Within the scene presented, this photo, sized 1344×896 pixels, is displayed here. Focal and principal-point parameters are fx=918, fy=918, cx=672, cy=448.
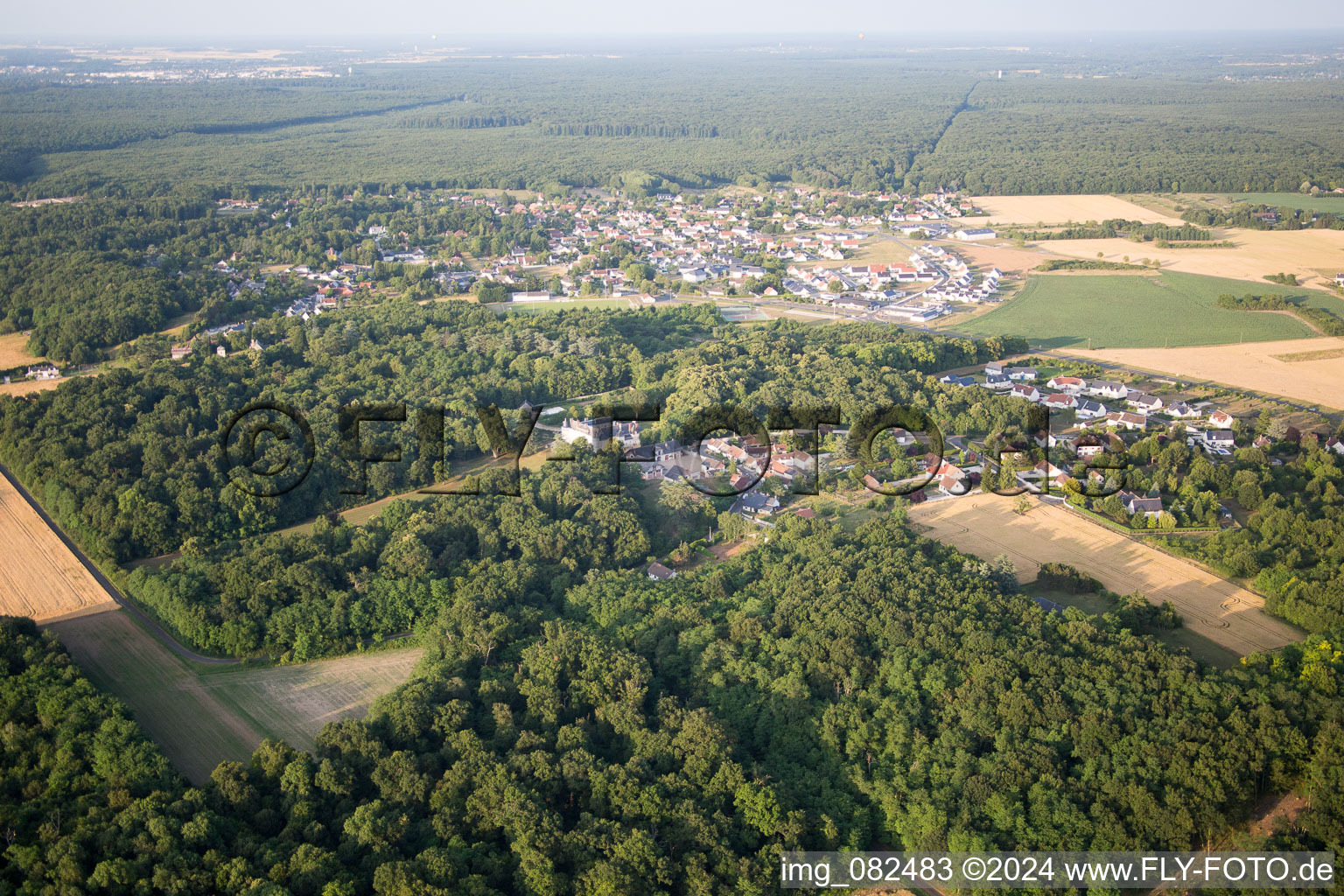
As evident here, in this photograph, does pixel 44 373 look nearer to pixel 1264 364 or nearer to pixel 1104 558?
pixel 1104 558

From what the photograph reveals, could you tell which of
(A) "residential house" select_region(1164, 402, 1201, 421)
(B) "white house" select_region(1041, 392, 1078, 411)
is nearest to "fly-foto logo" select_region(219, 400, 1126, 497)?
(B) "white house" select_region(1041, 392, 1078, 411)

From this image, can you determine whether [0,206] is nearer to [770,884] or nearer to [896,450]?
[896,450]

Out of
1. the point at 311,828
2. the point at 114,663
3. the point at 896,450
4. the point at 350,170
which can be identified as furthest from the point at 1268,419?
the point at 350,170

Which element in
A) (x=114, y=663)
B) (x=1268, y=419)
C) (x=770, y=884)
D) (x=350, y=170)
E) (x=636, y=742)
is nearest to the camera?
(x=770, y=884)

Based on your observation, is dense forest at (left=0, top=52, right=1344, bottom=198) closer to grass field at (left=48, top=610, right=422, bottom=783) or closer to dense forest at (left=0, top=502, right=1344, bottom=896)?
grass field at (left=48, top=610, right=422, bottom=783)

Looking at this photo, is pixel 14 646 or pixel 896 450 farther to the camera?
pixel 896 450

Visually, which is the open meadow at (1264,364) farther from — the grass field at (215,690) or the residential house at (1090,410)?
the grass field at (215,690)

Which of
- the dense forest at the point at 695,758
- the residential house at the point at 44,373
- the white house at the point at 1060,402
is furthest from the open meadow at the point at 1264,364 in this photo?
the residential house at the point at 44,373
